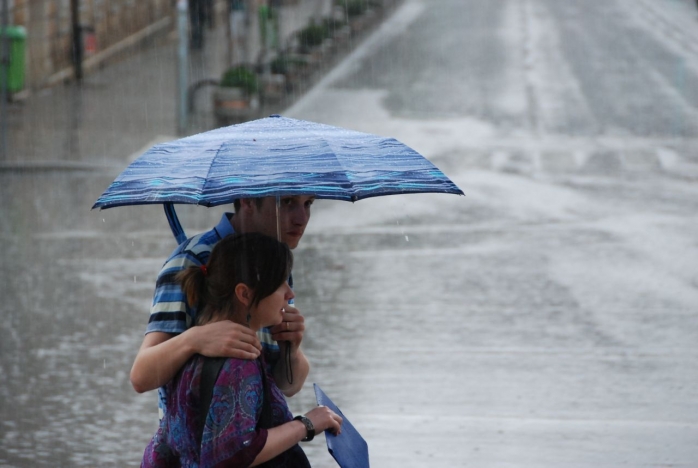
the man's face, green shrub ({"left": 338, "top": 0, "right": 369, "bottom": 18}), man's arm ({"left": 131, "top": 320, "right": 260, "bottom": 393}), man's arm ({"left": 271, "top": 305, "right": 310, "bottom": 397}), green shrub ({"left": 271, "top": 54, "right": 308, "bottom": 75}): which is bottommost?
green shrub ({"left": 271, "top": 54, "right": 308, "bottom": 75})

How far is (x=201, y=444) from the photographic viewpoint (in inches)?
112

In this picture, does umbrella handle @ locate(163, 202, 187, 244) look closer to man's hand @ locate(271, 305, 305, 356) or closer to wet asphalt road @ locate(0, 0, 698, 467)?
man's hand @ locate(271, 305, 305, 356)

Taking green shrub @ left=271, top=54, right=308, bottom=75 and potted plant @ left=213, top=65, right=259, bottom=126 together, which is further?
green shrub @ left=271, top=54, right=308, bottom=75

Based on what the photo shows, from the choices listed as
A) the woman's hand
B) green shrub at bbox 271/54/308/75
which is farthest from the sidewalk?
the woman's hand

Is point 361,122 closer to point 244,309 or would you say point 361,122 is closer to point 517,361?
point 517,361

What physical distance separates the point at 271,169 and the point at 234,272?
1.08 ft

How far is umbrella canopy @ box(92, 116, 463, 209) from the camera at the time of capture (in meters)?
3.08

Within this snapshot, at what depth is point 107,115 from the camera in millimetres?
21734

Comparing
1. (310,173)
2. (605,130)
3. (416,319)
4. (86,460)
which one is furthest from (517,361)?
(605,130)

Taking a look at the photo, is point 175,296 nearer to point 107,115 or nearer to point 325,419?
point 325,419

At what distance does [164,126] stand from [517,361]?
13.9 metres

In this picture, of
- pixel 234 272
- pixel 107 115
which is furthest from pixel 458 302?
pixel 107 115

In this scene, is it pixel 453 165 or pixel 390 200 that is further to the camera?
pixel 453 165

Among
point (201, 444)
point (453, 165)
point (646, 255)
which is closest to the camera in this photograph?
point (201, 444)
